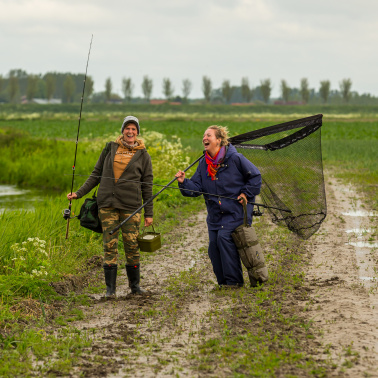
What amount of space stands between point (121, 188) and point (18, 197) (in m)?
12.0

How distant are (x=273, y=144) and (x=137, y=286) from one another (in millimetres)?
2560

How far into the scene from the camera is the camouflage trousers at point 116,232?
673 cm

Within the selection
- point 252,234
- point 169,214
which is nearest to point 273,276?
point 252,234

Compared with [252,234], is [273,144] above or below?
above

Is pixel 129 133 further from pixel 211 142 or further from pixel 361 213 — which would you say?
pixel 361 213

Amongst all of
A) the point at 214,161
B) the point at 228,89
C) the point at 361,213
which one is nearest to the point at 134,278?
the point at 214,161

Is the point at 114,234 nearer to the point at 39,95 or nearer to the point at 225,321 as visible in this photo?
the point at 225,321

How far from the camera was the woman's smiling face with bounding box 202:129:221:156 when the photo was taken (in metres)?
6.98

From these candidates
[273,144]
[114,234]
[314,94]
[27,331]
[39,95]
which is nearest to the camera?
[27,331]

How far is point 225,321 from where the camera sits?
18.4 feet

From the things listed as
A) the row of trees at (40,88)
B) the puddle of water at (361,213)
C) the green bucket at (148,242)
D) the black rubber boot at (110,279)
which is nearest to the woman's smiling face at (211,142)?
the green bucket at (148,242)

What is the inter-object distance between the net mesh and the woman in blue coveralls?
0.85 m

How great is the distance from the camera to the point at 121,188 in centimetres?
668

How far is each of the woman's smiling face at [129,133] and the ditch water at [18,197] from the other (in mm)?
9361
